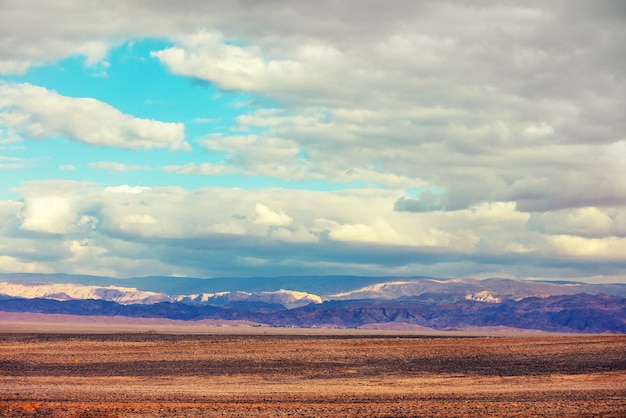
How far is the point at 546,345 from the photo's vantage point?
73.3m

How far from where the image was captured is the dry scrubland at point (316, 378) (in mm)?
33781

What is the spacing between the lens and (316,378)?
5281 centimetres

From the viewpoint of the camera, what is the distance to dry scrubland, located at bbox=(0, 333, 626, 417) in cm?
3378

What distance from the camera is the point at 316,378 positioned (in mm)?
52812

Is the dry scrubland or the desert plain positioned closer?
the desert plain

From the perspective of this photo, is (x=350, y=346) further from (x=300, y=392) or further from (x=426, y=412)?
(x=426, y=412)

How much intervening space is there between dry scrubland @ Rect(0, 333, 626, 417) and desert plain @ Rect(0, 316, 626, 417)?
82 mm

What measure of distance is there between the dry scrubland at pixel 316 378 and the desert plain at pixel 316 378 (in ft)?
0.27

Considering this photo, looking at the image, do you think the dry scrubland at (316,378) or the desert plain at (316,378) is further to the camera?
the dry scrubland at (316,378)

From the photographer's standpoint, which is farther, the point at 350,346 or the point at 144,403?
the point at 350,346

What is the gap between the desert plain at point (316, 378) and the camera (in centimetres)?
3362

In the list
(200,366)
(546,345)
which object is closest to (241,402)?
(200,366)

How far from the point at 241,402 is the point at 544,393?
15776 mm

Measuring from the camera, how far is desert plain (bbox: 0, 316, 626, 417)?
33625mm
